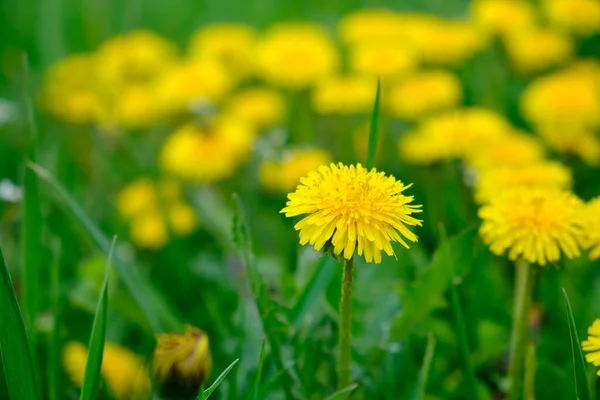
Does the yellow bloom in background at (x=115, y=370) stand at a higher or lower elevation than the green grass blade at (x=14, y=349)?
lower

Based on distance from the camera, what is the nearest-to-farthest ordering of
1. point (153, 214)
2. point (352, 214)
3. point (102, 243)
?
point (352, 214) → point (102, 243) → point (153, 214)

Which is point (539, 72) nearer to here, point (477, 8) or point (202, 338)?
point (477, 8)

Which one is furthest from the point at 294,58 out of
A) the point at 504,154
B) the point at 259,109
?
the point at 504,154

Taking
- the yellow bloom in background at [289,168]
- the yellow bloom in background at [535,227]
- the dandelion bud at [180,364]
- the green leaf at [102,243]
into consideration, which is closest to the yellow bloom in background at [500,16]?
the yellow bloom in background at [289,168]

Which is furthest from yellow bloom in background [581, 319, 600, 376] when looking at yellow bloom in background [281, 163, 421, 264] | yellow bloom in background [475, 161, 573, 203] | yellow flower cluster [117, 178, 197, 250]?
yellow flower cluster [117, 178, 197, 250]

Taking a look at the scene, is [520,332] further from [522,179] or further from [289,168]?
[289,168]

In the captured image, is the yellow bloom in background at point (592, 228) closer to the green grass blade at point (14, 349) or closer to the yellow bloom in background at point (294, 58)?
the green grass blade at point (14, 349)
